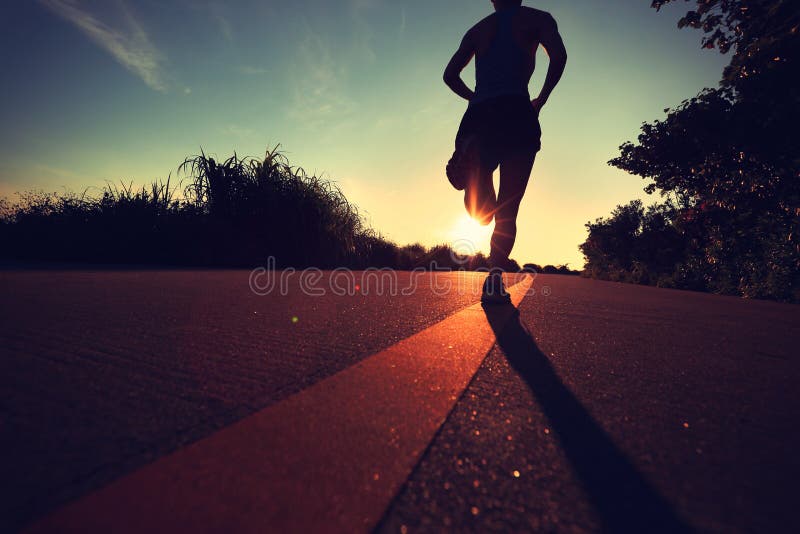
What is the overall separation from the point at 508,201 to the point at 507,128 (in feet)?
1.72

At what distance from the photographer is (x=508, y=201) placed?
2688 millimetres

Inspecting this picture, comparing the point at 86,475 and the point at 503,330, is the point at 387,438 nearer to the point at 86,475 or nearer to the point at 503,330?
the point at 86,475

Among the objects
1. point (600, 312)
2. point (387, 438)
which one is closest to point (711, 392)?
point (387, 438)

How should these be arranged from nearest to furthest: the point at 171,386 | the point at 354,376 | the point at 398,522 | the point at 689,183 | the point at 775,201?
the point at 398,522
the point at 171,386
the point at 354,376
the point at 775,201
the point at 689,183

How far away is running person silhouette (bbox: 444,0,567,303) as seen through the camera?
2604mm

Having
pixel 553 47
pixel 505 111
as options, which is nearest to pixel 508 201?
pixel 505 111

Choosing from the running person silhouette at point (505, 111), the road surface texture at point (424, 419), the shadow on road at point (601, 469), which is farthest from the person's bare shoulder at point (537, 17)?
the shadow on road at point (601, 469)

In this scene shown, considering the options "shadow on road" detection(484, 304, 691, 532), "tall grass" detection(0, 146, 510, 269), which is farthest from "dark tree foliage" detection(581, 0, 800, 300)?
"shadow on road" detection(484, 304, 691, 532)

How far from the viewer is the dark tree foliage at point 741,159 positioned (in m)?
5.63

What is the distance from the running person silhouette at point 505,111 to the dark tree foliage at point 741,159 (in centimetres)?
529

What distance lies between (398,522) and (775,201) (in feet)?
29.4

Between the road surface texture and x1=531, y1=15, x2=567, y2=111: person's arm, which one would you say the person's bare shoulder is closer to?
x1=531, y1=15, x2=567, y2=111: person's arm

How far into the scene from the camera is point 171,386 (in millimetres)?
714

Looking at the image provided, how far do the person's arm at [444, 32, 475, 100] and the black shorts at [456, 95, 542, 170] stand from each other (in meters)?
0.39
